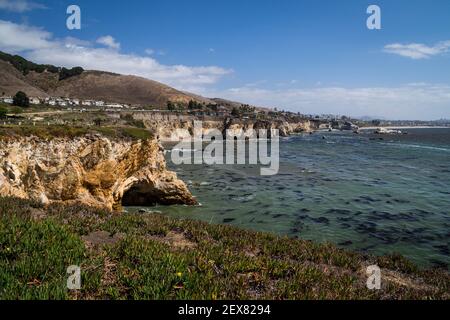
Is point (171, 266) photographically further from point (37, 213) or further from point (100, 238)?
point (37, 213)

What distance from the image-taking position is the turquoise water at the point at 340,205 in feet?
79.8

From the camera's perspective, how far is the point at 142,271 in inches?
348

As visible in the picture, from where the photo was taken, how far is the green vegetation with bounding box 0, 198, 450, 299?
26.4 ft

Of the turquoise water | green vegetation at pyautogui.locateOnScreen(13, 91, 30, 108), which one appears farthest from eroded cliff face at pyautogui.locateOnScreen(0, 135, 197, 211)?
green vegetation at pyautogui.locateOnScreen(13, 91, 30, 108)

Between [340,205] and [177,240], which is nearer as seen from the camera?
[177,240]

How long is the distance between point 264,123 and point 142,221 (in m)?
142

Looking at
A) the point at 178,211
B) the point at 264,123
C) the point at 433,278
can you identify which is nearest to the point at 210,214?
the point at 178,211

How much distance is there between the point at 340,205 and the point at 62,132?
2446 cm
